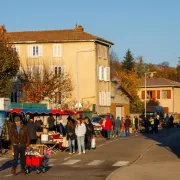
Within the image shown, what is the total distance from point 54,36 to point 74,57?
4.24 m

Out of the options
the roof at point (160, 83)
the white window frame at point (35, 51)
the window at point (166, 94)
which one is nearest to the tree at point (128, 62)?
the roof at point (160, 83)

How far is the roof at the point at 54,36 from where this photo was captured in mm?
74062

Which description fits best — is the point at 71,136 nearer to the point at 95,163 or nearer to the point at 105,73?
the point at 95,163

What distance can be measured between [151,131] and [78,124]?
1151 inches

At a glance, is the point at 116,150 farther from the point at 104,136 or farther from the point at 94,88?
the point at 94,88

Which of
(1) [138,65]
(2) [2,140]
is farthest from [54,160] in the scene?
(1) [138,65]

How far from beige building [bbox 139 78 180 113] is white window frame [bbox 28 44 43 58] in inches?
1586

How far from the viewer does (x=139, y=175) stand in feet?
65.7

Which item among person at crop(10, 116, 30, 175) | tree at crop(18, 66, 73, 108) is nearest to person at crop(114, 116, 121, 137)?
tree at crop(18, 66, 73, 108)

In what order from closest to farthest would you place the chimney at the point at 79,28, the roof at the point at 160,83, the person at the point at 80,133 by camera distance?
the person at the point at 80,133 → the chimney at the point at 79,28 → the roof at the point at 160,83

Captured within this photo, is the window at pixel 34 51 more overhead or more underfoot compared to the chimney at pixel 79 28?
more underfoot

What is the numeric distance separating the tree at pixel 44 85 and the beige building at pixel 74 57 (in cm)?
225

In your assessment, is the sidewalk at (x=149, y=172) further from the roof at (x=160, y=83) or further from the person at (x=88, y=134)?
the roof at (x=160, y=83)

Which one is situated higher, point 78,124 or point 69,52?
point 69,52
